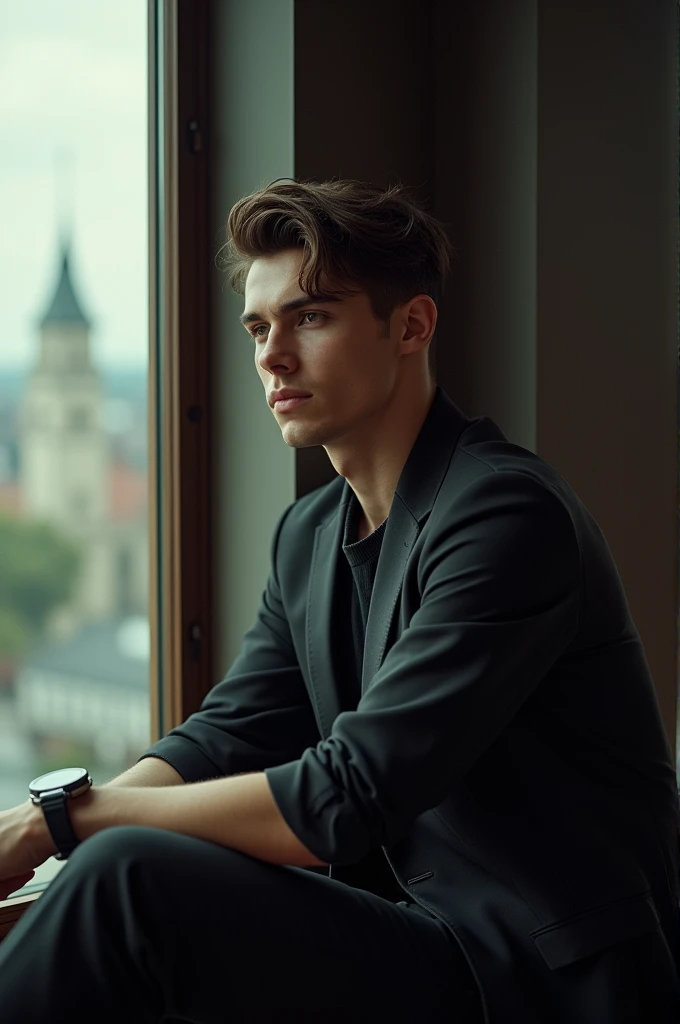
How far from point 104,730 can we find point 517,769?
48.8 inches

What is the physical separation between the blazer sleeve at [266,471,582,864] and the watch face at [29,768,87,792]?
27 cm

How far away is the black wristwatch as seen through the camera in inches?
56.6

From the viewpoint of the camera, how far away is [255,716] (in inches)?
74.4

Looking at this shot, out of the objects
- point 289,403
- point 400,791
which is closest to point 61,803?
point 400,791

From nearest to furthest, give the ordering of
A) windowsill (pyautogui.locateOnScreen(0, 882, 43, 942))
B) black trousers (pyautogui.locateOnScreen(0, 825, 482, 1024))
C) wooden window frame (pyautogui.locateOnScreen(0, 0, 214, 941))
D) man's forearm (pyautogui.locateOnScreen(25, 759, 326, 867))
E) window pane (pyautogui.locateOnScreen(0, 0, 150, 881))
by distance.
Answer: black trousers (pyautogui.locateOnScreen(0, 825, 482, 1024)) → man's forearm (pyautogui.locateOnScreen(25, 759, 326, 867)) → windowsill (pyautogui.locateOnScreen(0, 882, 43, 942)) → window pane (pyautogui.locateOnScreen(0, 0, 150, 881)) → wooden window frame (pyautogui.locateOnScreen(0, 0, 214, 941))

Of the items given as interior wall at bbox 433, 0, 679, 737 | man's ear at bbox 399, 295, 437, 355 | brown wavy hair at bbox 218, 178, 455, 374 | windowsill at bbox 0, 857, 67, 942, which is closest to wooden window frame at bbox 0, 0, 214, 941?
windowsill at bbox 0, 857, 67, 942

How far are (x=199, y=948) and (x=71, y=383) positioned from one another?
4.47 ft

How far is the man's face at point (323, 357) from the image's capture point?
1.68 meters

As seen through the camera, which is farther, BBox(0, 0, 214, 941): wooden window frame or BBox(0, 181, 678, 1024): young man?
BBox(0, 0, 214, 941): wooden window frame

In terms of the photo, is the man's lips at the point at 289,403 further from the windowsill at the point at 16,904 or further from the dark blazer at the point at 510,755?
the windowsill at the point at 16,904

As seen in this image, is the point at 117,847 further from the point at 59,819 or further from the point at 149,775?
the point at 149,775

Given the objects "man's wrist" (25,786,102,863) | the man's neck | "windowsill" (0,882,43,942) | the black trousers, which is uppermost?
the man's neck

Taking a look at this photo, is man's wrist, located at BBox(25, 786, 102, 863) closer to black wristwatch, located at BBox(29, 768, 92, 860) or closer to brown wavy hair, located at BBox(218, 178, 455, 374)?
black wristwatch, located at BBox(29, 768, 92, 860)

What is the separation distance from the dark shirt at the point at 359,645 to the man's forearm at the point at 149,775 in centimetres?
29
